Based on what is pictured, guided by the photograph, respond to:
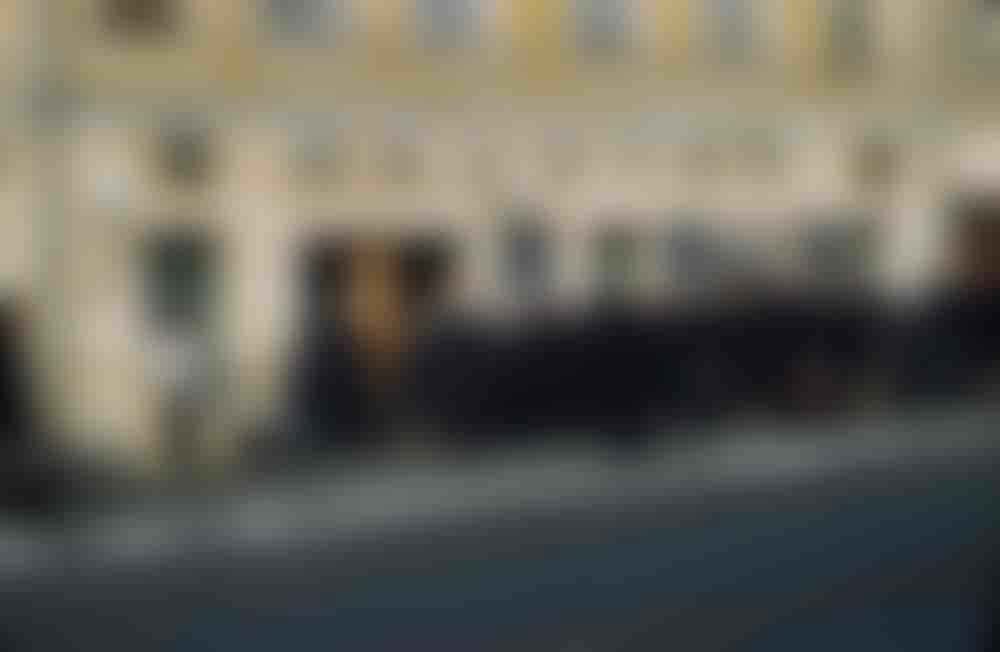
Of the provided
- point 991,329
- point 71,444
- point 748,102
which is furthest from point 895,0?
point 71,444

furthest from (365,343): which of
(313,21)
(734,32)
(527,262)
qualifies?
(734,32)

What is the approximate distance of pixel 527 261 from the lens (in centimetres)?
94

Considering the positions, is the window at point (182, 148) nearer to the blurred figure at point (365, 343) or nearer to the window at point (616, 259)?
the blurred figure at point (365, 343)

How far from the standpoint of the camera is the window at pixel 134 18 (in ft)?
2.46

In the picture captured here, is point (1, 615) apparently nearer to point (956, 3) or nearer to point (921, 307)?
point (921, 307)

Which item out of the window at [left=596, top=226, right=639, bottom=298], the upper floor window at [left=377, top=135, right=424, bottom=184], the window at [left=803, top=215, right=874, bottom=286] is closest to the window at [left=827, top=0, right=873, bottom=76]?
the window at [left=803, top=215, right=874, bottom=286]

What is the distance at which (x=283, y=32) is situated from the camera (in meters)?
0.83

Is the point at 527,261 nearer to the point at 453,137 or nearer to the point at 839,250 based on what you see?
the point at 453,137

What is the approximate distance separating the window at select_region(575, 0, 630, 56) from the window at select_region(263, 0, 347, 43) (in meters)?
0.19

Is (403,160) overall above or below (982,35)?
below

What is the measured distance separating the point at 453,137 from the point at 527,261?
0.37 ft

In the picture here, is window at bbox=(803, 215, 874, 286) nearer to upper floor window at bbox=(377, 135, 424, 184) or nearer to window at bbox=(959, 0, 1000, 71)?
window at bbox=(959, 0, 1000, 71)

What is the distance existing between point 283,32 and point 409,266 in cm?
19

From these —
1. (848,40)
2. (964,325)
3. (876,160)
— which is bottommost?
(964,325)
